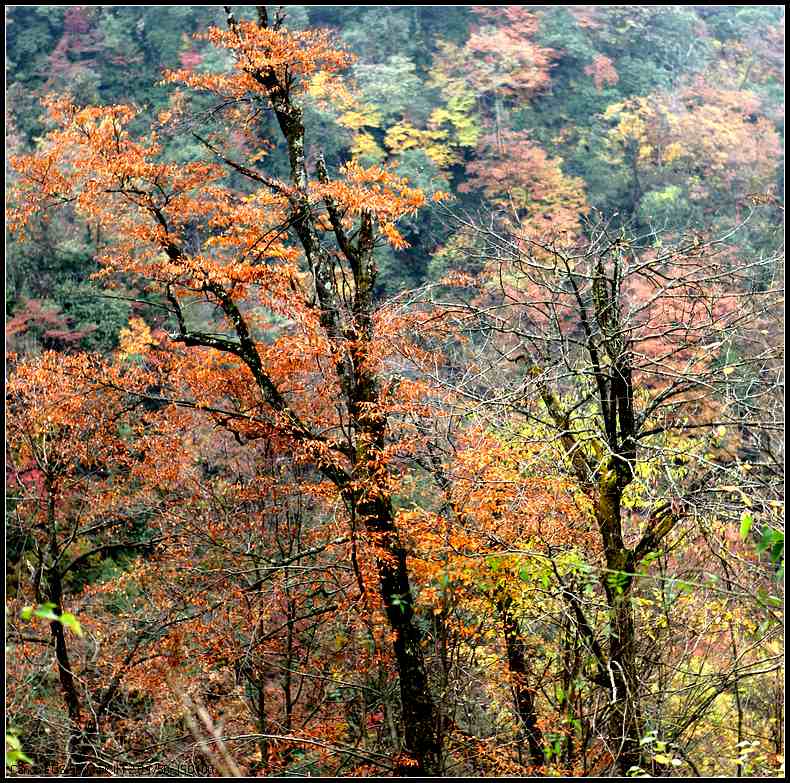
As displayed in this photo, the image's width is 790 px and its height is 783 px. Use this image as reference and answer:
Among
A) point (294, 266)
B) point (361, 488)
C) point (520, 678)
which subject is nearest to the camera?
point (520, 678)

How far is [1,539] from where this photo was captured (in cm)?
1292

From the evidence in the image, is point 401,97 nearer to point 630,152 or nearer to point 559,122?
point 559,122

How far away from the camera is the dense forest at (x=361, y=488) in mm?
5523

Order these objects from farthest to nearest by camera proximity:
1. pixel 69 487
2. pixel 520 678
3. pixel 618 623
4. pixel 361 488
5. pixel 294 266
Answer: pixel 69 487
pixel 294 266
pixel 361 488
pixel 520 678
pixel 618 623

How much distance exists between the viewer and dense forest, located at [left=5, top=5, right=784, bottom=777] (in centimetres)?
552

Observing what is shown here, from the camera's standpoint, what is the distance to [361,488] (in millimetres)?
8328

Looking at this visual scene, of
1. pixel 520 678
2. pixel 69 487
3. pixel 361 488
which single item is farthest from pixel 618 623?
pixel 69 487

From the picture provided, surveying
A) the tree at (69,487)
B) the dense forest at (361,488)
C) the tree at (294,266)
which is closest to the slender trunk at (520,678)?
the dense forest at (361,488)

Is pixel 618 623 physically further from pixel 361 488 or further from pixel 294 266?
pixel 294 266

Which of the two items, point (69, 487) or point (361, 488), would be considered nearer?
point (361, 488)

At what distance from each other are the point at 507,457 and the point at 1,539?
9.98 meters

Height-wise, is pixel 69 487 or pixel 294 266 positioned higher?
pixel 294 266

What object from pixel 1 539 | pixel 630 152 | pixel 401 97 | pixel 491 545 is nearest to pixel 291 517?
pixel 491 545

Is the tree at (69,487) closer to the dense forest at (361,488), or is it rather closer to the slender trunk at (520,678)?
the dense forest at (361,488)
